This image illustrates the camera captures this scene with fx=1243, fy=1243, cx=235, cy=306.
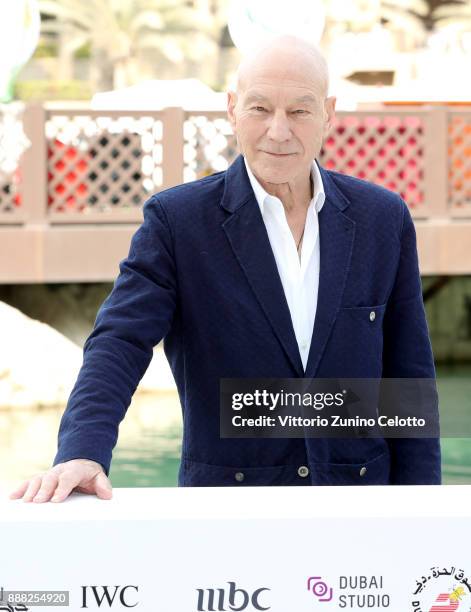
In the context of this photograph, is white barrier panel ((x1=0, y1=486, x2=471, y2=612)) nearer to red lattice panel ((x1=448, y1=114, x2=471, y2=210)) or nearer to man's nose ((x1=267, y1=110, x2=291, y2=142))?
man's nose ((x1=267, y1=110, x2=291, y2=142))

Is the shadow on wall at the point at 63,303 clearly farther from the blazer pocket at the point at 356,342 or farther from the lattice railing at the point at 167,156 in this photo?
the blazer pocket at the point at 356,342

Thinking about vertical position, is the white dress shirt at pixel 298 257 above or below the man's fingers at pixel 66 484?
above

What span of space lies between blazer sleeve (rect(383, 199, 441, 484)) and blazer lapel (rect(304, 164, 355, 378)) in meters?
0.11

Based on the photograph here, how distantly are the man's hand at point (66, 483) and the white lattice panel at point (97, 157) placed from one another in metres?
7.83

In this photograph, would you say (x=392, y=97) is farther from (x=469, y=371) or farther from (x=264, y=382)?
(x=264, y=382)

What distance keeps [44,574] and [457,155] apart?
29.2 feet

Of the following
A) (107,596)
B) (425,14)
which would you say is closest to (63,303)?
(107,596)

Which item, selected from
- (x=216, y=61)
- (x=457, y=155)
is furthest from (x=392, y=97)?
(x=216, y=61)

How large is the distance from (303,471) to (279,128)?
0.49 meters

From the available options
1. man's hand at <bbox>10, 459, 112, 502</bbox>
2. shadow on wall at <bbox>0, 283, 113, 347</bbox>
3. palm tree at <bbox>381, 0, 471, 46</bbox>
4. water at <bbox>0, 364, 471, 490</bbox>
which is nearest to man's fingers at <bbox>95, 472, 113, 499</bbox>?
man's hand at <bbox>10, 459, 112, 502</bbox>

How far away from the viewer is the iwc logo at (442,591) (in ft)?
3.76

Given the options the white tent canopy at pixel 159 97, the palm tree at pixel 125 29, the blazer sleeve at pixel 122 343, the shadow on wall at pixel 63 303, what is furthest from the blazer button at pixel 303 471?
the palm tree at pixel 125 29

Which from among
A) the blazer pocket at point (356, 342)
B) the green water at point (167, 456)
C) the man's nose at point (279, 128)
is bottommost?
the green water at point (167, 456)

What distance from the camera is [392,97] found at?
10.3 m
